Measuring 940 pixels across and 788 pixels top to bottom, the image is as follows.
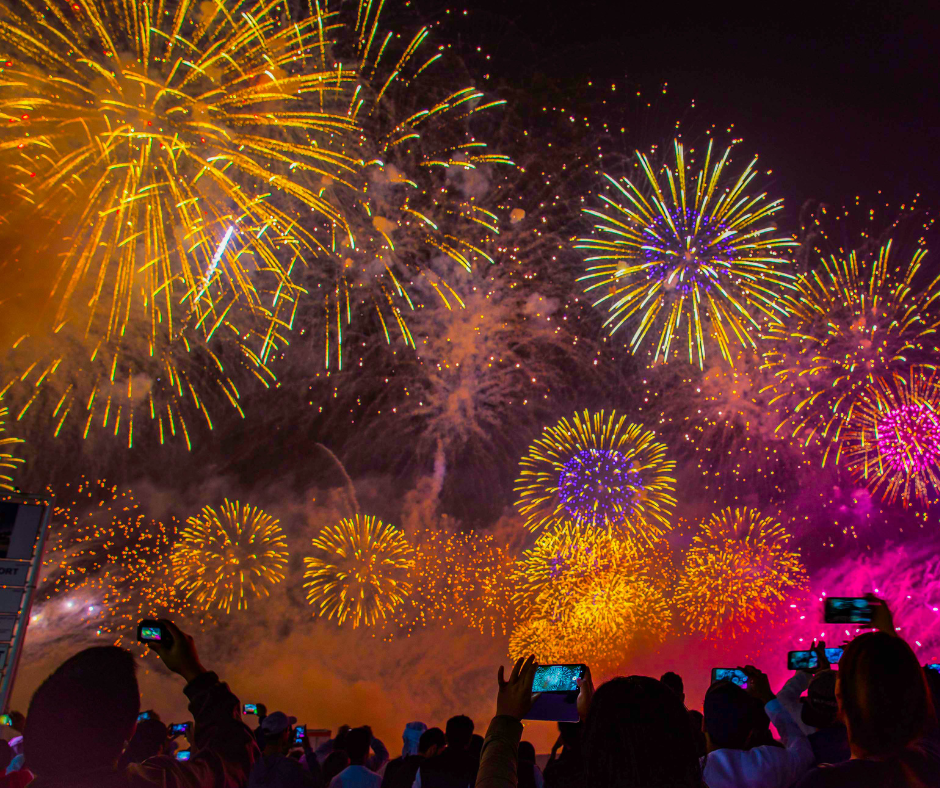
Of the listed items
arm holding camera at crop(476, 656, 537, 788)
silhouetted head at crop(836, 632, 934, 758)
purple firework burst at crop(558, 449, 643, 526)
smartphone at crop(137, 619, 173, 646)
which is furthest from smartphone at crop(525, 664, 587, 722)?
purple firework burst at crop(558, 449, 643, 526)

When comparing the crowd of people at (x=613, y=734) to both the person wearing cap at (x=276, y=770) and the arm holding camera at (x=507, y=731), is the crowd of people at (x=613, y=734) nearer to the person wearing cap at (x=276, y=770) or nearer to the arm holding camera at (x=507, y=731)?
the arm holding camera at (x=507, y=731)

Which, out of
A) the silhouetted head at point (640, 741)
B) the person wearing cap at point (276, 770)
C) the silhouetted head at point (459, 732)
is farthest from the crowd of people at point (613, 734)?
the person wearing cap at point (276, 770)

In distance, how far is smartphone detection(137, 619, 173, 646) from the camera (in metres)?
3.06

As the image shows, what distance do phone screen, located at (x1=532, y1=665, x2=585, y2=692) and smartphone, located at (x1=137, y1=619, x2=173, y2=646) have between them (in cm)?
181

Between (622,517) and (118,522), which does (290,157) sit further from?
(118,522)

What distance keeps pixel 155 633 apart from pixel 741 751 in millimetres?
3069

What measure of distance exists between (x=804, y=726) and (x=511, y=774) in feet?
9.60

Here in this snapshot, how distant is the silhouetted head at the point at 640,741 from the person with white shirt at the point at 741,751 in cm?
130

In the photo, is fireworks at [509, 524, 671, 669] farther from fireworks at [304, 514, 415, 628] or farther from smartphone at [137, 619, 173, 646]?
smartphone at [137, 619, 173, 646]

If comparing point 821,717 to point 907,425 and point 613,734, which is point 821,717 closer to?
point 613,734

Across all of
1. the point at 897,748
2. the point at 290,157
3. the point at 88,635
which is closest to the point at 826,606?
the point at 897,748

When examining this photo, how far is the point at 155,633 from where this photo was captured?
11.1 feet

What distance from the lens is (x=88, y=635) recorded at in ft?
90.3

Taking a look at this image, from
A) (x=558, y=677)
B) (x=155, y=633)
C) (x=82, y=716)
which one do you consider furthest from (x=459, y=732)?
(x=82, y=716)
